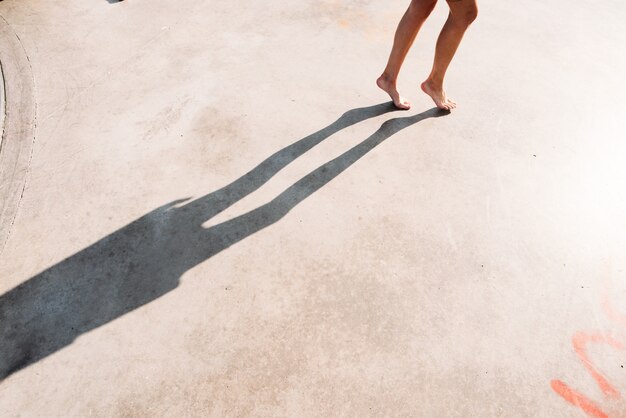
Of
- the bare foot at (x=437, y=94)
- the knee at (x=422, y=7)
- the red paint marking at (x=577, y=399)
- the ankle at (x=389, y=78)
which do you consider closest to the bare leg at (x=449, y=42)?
the bare foot at (x=437, y=94)

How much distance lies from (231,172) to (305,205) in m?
0.51

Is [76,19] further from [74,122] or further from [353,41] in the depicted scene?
[353,41]

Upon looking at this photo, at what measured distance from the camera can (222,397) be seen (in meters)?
1.57

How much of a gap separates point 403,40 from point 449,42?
0.28m

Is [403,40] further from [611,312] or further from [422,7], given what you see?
[611,312]

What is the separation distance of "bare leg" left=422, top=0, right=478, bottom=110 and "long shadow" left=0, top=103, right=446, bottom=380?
854mm

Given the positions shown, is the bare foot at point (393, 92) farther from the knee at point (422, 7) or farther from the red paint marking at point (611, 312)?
the red paint marking at point (611, 312)

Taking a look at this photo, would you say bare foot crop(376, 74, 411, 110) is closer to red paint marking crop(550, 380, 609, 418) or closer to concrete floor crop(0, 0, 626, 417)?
concrete floor crop(0, 0, 626, 417)

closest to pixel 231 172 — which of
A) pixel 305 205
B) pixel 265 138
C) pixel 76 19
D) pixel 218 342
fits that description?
pixel 265 138

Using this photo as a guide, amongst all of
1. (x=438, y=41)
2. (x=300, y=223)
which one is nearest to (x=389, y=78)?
(x=438, y=41)

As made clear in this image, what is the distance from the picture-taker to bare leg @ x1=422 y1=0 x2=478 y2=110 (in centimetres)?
212

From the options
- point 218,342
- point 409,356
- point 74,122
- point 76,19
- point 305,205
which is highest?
point 76,19

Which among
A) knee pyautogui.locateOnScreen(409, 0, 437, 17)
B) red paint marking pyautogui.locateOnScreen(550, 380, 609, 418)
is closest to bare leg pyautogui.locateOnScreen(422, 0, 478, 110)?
knee pyautogui.locateOnScreen(409, 0, 437, 17)

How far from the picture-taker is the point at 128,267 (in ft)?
6.29
